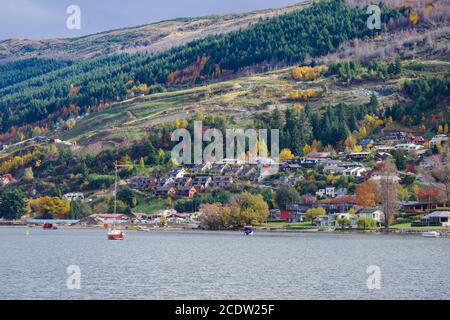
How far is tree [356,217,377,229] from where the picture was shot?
429 ft

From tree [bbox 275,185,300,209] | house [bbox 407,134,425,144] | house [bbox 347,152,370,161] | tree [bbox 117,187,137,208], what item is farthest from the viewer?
house [bbox 407,134,425,144]

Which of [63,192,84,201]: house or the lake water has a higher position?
[63,192,84,201]: house

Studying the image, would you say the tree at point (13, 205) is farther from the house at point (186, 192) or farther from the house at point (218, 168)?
the house at point (218, 168)

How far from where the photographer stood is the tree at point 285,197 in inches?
5886

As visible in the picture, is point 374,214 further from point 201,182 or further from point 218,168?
point 218,168

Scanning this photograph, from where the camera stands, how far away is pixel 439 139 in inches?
6993

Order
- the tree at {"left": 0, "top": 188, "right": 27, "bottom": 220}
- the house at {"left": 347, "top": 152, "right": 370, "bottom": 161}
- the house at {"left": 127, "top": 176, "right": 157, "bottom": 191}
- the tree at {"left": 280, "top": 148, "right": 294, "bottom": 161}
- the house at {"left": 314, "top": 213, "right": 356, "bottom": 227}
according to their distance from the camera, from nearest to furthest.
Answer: the house at {"left": 314, "top": 213, "right": 356, "bottom": 227}
the tree at {"left": 0, "top": 188, "right": 27, "bottom": 220}
the house at {"left": 347, "top": 152, "right": 370, "bottom": 161}
the house at {"left": 127, "top": 176, "right": 157, "bottom": 191}
the tree at {"left": 280, "top": 148, "right": 294, "bottom": 161}

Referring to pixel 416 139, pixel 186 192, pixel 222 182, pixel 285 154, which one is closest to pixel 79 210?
pixel 186 192

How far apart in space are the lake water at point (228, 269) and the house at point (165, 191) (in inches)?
2459

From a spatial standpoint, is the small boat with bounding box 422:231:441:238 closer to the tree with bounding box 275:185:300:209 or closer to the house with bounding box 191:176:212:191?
the tree with bounding box 275:185:300:209

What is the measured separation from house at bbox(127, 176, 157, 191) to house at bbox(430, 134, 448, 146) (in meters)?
53.0

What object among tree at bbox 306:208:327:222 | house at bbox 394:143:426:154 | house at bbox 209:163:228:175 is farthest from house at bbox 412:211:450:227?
house at bbox 209:163:228:175

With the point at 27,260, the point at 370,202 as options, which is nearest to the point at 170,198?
the point at 370,202
